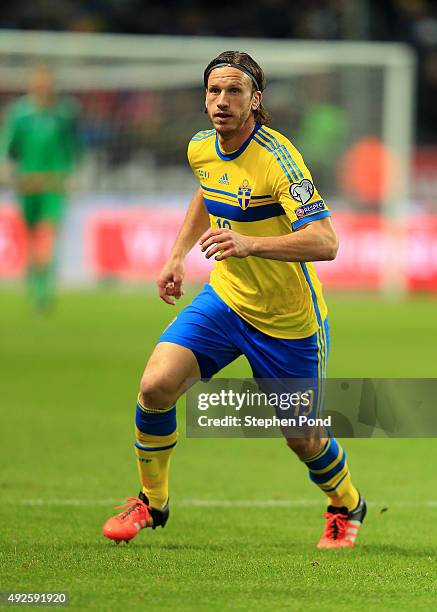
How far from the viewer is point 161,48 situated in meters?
22.1

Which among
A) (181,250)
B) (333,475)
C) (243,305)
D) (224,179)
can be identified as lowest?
(333,475)

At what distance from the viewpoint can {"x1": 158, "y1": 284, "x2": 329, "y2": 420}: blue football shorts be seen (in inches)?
235

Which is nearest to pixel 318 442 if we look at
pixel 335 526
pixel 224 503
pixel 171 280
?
pixel 335 526

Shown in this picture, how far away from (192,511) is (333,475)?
39.4 inches

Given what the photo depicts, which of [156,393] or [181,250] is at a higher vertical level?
[181,250]

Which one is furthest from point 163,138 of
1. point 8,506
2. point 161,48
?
point 8,506

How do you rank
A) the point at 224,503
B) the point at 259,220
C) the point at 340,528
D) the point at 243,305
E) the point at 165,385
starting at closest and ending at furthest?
the point at 165,385, the point at 259,220, the point at 243,305, the point at 340,528, the point at 224,503

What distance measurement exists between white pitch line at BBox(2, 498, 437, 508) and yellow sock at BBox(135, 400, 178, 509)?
936mm

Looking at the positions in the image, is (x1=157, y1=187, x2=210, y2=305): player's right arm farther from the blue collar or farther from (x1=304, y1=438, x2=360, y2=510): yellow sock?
(x1=304, y1=438, x2=360, y2=510): yellow sock

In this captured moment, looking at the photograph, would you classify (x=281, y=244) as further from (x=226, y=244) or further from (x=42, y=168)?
(x=42, y=168)

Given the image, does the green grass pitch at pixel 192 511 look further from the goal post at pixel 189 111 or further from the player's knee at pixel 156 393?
the goal post at pixel 189 111

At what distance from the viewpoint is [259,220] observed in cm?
593

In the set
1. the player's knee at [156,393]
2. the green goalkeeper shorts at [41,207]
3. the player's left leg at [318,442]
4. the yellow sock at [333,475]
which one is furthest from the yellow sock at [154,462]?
the green goalkeeper shorts at [41,207]

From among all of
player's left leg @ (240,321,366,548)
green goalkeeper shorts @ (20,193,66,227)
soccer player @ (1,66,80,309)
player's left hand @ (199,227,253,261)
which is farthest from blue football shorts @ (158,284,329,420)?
green goalkeeper shorts @ (20,193,66,227)
